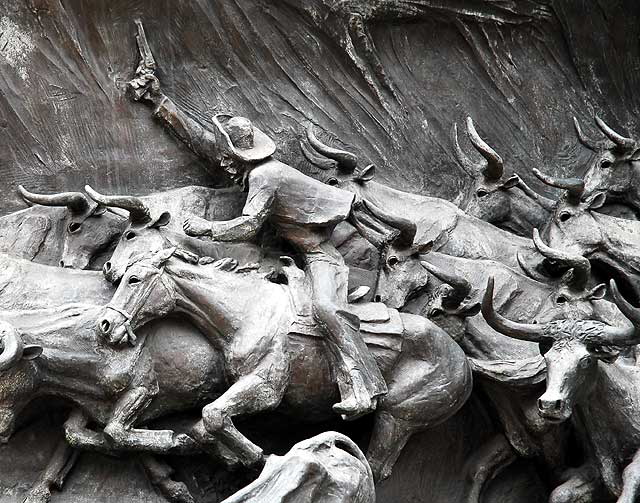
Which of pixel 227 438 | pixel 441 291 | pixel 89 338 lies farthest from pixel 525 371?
pixel 89 338

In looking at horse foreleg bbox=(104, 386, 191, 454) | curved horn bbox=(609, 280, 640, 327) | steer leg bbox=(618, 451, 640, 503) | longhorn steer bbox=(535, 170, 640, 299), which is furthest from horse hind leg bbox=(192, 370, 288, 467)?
longhorn steer bbox=(535, 170, 640, 299)

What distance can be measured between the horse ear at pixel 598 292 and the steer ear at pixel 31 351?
111 inches

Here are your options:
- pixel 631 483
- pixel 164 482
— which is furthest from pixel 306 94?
pixel 631 483

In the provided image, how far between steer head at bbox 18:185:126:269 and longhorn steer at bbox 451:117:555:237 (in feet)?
6.50

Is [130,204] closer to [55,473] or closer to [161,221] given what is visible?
[161,221]

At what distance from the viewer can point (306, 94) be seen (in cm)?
796

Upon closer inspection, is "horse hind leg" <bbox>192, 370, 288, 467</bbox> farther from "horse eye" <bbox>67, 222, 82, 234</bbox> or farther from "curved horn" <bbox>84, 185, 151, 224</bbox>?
"horse eye" <bbox>67, 222, 82, 234</bbox>

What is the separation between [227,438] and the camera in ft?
21.2

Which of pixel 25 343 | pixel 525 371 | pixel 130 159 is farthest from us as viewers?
pixel 130 159

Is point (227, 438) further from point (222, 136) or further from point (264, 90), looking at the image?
point (264, 90)

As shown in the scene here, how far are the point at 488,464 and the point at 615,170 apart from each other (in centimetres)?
190

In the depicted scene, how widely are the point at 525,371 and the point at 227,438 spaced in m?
1.55

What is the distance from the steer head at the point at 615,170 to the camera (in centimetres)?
812

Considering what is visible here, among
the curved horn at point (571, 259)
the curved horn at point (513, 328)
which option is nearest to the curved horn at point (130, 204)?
the curved horn at point (513, 328)
